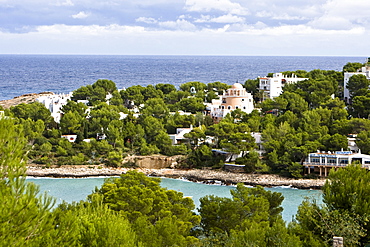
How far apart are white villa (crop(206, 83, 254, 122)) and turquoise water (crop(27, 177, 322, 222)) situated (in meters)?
7.62

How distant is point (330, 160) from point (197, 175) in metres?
4.89

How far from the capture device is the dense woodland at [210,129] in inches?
850

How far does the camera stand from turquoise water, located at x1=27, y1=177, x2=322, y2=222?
18062 millimetres

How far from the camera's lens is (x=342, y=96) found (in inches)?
1156

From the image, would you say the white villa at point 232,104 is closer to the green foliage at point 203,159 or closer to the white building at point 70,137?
the green foliage at point 203,159

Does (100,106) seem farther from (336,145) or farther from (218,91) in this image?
(336,145)

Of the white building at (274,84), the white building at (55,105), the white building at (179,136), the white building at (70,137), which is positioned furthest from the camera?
the white building at (274,84)

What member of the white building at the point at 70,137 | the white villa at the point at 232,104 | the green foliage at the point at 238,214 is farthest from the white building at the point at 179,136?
the green foliage at the point at 238,214

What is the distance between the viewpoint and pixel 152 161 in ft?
75.6

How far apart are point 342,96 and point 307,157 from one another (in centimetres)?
957

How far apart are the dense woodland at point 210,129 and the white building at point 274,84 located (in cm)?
183

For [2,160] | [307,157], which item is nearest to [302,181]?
[307,157]

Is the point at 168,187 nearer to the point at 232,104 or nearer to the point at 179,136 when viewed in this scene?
the point at 179,136

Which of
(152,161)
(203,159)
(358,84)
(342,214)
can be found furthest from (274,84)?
(342,214)
